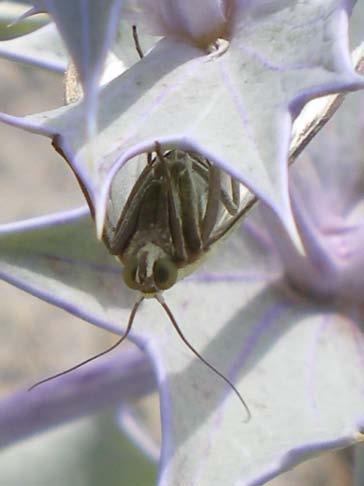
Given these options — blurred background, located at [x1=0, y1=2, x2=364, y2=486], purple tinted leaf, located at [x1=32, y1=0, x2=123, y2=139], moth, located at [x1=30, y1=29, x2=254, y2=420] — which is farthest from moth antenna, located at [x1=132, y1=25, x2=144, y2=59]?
blurred background, located at [x1=0, y1=2, x2=364, y2=486]

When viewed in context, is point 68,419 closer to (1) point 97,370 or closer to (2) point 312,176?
(1) point 97,370

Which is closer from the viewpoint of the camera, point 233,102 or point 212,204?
point 233,102

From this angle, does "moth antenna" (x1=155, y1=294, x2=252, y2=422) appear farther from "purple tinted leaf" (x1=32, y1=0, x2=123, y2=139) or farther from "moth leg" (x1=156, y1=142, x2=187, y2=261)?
Answer: "purple tinted leaf" (x1=32, y1=0, x2=123, y2=139)

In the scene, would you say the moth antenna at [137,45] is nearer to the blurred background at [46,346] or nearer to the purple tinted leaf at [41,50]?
the purple tinted leaf at [41,50]

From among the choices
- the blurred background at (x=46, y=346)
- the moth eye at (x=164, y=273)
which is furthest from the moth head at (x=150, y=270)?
the blurred background at (x=46, y=346)

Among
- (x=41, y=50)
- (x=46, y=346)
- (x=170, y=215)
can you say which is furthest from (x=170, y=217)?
(x=46, y=346)

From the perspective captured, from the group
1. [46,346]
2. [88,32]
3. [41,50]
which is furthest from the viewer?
[46,346]

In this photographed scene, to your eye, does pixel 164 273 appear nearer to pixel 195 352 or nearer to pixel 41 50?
pixel 195 352
